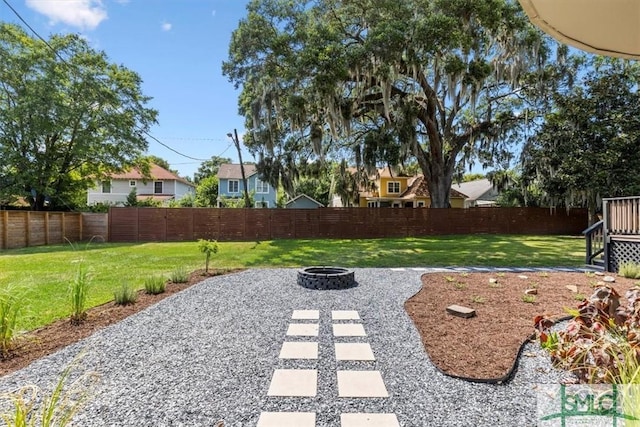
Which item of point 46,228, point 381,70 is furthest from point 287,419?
point 46,228

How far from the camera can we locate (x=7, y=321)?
2.78 meters

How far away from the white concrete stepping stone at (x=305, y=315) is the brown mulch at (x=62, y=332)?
6.12 ft

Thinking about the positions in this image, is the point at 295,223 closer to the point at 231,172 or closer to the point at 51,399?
the point at 51,399

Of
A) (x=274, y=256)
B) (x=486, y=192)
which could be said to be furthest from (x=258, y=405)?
(x=486, y=192)

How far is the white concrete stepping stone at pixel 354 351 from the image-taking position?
2.73 m

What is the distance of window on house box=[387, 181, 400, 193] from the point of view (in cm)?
2434

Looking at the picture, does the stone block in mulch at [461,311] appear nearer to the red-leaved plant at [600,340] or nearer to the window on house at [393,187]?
the red-leaved plant at [600,340]

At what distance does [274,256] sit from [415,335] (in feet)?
20.8

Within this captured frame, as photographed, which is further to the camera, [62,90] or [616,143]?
[62,90]

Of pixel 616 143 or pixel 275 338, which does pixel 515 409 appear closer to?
pixel 275 338

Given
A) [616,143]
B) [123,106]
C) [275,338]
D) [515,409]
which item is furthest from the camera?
[123,106]

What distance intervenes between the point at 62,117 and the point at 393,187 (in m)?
19.0

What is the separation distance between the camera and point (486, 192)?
24812 mm

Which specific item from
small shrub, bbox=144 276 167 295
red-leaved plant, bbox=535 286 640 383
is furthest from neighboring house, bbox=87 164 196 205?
red-leaved plant, bbox=535 286 640 383
